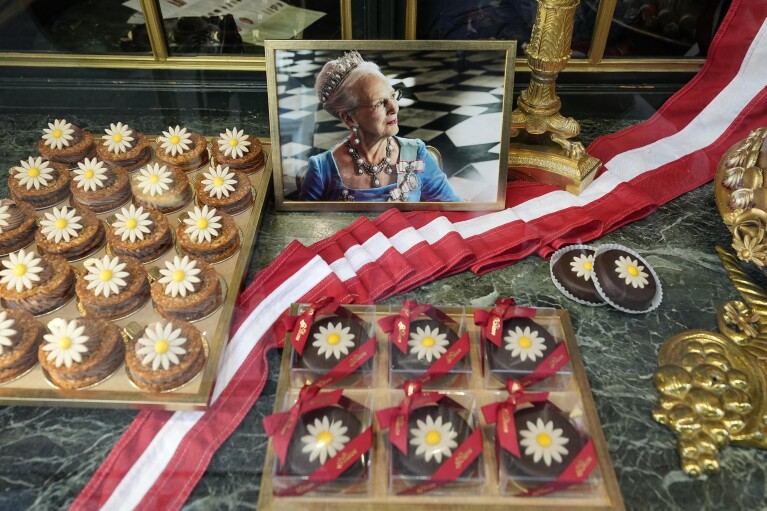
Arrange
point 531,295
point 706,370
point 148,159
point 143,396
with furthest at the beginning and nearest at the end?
point 148,159, point 531,295, point 706,370, point 143,396

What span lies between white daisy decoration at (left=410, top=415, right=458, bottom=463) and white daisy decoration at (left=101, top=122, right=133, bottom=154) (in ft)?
3.29

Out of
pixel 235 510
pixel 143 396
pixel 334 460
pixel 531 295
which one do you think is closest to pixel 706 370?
pixel 531 295

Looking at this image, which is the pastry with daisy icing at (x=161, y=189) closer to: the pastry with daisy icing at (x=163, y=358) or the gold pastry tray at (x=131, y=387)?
the gold pastry tray at (x=131, y=387)

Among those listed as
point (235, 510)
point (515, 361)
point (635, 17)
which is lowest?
point (235, 510)

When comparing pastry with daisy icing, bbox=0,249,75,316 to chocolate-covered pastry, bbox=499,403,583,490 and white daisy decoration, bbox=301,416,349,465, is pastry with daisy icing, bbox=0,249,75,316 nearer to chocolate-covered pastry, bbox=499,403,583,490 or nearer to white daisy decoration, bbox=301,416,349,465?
white daisy decoration, bbox=301,416,349,465

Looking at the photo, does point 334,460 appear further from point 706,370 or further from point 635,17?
point 635,17

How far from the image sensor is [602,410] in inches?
45.5

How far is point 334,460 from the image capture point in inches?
38.7

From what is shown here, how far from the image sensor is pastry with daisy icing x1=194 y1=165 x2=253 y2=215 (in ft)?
4.66

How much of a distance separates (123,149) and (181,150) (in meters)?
0.14

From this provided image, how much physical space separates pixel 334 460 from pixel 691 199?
118 centimetres

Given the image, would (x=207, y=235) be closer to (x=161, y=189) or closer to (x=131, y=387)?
(x=161, y=189)

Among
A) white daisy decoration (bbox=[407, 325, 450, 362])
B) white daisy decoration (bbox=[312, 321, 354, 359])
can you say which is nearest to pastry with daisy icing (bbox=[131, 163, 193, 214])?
white daisy decoration (bbox=[312, 321, 354, 359])

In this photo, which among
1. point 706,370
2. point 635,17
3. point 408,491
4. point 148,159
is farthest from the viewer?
point 635,17
